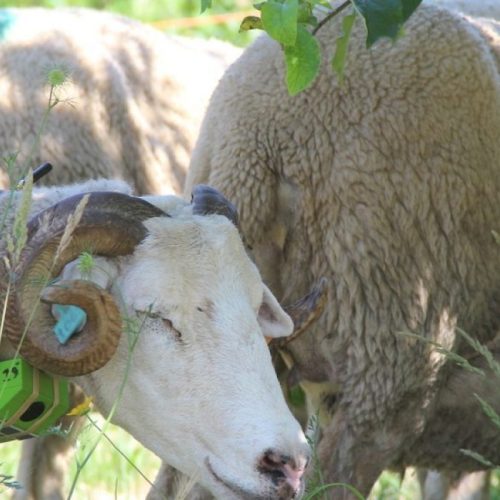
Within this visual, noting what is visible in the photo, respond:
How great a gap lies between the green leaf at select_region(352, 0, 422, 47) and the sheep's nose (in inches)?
38.4

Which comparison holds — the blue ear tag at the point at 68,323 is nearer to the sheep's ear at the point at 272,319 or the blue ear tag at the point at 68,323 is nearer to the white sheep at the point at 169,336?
the white sheep at the point at 169,336

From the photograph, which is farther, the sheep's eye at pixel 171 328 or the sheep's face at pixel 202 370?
the sheep's eye at pixel 171 328

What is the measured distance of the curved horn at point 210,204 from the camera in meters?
3.30

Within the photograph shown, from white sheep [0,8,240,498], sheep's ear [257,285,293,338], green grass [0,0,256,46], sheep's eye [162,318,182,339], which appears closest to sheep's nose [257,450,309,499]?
sheep's eye [162,318,182,339]

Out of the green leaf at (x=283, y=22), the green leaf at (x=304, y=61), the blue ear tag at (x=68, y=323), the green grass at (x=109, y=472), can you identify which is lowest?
the green grass at (x=109, y=472)

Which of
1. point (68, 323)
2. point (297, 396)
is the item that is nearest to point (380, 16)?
point (68, 323)

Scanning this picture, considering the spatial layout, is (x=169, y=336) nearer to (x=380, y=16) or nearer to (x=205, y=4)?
(x=205, y=4)

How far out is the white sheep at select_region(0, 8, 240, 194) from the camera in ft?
16.6

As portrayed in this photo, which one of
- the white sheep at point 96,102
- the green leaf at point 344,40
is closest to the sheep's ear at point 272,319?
the green leaf at point 344,40

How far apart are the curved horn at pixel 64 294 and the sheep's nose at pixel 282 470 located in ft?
1.49

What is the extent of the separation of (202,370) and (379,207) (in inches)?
43.0

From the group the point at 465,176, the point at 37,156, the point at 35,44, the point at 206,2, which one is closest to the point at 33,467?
the point at 37,156

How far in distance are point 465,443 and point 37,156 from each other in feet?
6.69

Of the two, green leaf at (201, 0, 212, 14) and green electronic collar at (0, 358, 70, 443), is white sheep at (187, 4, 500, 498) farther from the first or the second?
green leaf at (201, 0, 212, 14)
